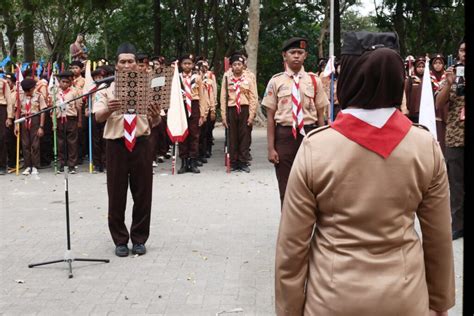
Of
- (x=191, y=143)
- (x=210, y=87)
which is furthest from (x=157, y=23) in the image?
(x=191, y=143)

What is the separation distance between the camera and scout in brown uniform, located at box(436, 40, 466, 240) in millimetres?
7375

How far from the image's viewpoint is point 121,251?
7.16 meters

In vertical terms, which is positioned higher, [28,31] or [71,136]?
[28,31]

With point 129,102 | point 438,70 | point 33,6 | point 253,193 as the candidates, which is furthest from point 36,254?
point 33,6

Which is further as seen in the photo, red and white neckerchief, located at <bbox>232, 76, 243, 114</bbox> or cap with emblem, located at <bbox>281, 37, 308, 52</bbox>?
red and white neckerchief, located at <bbox>232, 76, 243, 114</bbox>

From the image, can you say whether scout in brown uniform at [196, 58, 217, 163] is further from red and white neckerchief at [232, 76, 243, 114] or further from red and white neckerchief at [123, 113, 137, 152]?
red and white neckerchief at [123, 113, 137, 152]

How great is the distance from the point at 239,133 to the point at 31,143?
4354mm

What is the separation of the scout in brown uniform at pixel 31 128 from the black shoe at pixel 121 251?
7.29 meters

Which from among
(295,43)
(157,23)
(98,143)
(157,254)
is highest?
(157,23)

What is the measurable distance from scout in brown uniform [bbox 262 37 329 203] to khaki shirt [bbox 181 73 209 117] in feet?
22.4

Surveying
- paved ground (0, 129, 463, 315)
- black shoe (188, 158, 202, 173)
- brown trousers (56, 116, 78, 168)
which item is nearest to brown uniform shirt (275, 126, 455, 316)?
paved ground (0, 129, 463, 315)

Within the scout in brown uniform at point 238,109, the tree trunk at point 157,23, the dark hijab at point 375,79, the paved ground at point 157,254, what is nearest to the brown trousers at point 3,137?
the paved ground at point 157,254

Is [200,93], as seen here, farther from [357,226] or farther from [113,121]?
[357,226]

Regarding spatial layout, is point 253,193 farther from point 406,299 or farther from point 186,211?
point 406,299
